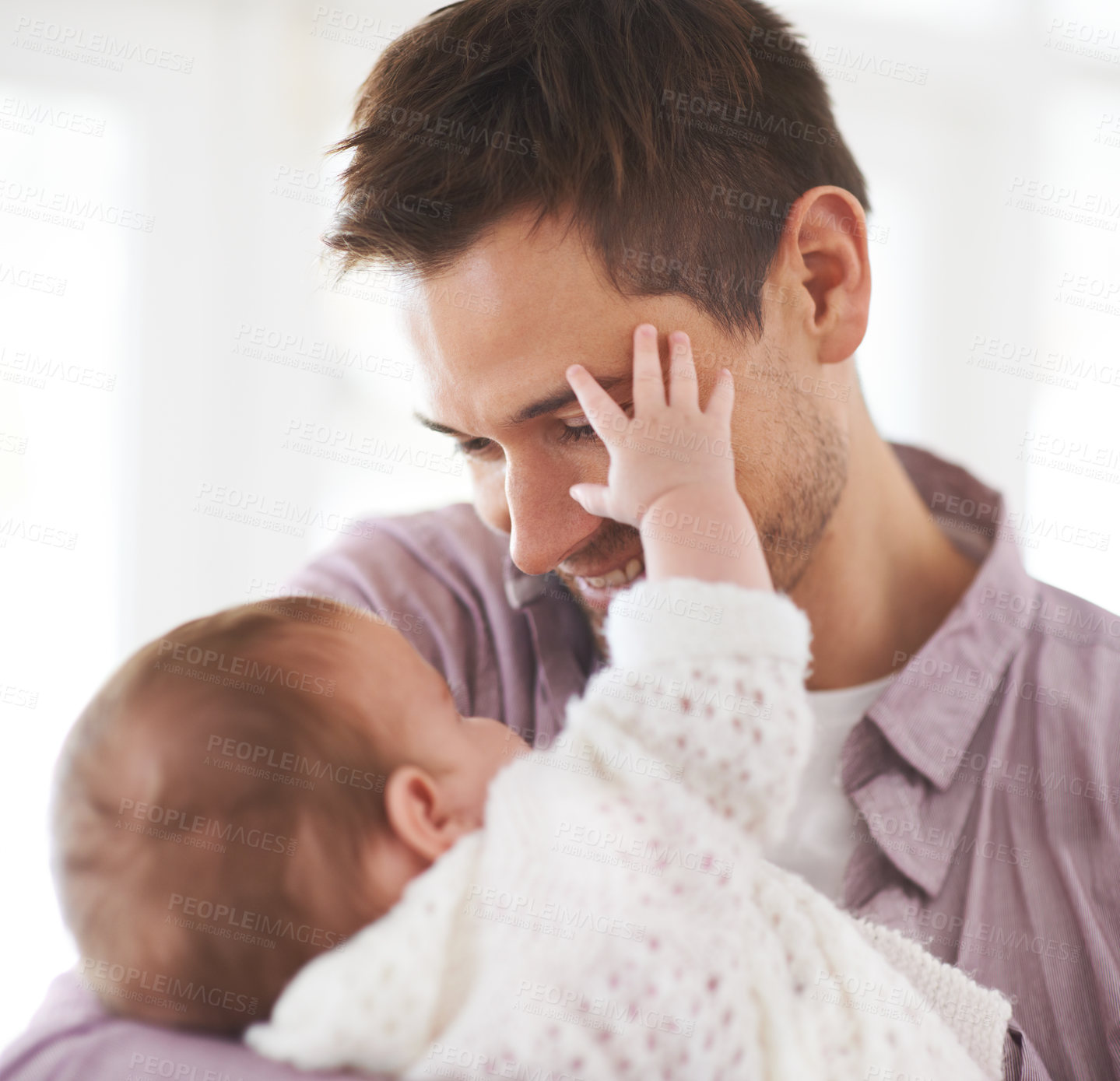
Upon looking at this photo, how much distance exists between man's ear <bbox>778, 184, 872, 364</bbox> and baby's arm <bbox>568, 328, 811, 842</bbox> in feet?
1.14

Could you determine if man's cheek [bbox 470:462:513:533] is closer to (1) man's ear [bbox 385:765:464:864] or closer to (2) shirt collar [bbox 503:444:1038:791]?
(2) shirt collar [bbox 503:444:1038:791]

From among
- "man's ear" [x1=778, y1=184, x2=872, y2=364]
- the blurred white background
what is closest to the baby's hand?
"man's ear" [x1=778, y1=184, x2=872, y2=364]

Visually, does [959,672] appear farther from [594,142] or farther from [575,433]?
[594,142]

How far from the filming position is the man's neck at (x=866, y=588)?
47.8 inches

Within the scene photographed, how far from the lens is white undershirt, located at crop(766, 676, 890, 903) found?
1053mm

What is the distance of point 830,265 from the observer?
1.10 m

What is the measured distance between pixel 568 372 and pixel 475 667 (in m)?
0.48

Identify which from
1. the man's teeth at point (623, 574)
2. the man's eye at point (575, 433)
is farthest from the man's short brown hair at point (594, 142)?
the man's teeth at point (623, 574)

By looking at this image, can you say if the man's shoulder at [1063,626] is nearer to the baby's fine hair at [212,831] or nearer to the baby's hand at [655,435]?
the baby's hand at [655,435]

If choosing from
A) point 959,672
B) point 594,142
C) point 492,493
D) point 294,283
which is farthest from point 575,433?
point 294,283

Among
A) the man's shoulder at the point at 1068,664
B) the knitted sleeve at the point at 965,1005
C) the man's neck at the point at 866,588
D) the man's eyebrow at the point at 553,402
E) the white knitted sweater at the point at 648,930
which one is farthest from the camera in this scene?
the man's neck at the point at 866,588

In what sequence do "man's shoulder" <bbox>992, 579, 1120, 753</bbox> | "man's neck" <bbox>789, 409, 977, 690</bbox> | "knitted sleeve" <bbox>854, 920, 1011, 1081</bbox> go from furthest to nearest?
"man's neck" <bbox>789, 409, 977, 690</bbox>, "man's shoulder" <bbox>992, 579, 1120, 753</bbox>, "knitted sleeve" <bbox>854, 920, 1011, 1081</bbox>

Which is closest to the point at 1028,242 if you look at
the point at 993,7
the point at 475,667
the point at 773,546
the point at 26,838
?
the point at 993,7

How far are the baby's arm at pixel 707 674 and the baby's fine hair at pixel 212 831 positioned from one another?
20cm
